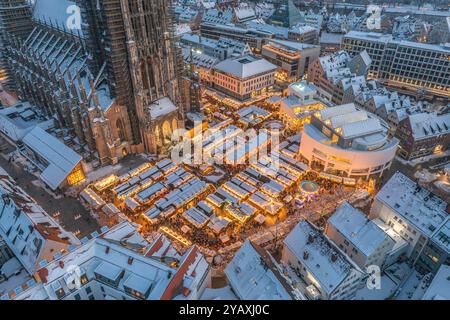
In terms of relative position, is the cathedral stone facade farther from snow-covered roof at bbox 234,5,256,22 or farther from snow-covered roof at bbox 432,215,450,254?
snow-covered roof at bbox 234,5,256,22

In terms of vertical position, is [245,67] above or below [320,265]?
above

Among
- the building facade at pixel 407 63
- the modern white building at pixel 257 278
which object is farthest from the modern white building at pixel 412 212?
the building facade at pixel 407 63

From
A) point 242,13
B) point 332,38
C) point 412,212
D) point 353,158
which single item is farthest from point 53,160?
point 332,38

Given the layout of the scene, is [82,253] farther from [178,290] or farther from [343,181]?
[343,181]

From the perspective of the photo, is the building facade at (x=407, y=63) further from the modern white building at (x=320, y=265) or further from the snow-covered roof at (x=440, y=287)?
the modern white building at (x=320, y=265)

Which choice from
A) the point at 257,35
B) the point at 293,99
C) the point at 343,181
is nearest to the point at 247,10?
the point at 257,35

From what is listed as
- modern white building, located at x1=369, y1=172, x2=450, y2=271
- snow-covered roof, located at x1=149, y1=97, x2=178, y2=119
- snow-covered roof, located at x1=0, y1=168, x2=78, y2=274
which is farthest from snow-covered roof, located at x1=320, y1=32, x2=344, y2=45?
snow-covered roof, located at x1=0, y1=168, x2=78, y2=274

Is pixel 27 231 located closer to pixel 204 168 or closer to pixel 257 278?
pixel 257 278
